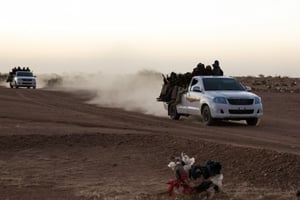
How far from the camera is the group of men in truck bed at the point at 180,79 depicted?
23516 millimetres

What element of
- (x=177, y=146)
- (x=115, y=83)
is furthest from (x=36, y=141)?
(x=115, y=83)

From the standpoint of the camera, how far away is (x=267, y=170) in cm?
1052

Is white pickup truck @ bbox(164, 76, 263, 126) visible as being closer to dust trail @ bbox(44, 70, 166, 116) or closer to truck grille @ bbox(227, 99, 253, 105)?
truck grille @ bbox(227, 99, 253, 105)

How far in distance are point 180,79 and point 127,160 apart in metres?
12.0

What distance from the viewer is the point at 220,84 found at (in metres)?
21.4

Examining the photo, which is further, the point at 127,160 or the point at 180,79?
the point at 180,79

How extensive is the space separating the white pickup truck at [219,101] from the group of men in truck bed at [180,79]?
97 cm

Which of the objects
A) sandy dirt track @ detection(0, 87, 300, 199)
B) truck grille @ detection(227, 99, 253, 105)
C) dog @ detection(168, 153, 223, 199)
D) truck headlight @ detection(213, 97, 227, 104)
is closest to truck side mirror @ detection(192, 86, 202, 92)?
truck headlight @ detection(213, 97, 227, 104)

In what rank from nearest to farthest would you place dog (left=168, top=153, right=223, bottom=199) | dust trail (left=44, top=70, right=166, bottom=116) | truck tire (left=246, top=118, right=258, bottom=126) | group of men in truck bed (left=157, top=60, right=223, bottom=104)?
dog (left=168, top=153, right=223, bottom=199), truck tire (left=246, top=118, right=258, bottom=126), group of men in truck bed (left=157, top=60, right=223, bottom=104), dust trail (left=44, top=70, right=166, bottom=116)

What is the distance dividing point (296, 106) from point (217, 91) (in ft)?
42.2

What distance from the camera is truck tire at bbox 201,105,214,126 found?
20.2 meters

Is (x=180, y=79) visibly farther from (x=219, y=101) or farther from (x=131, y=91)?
(x=131, y=91)

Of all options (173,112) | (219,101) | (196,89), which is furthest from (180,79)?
(219,101)

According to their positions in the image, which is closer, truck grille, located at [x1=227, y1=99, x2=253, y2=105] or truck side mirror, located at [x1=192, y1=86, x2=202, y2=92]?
truck grille, located at [x1=227, y1=99, x2=253, y2=105]
